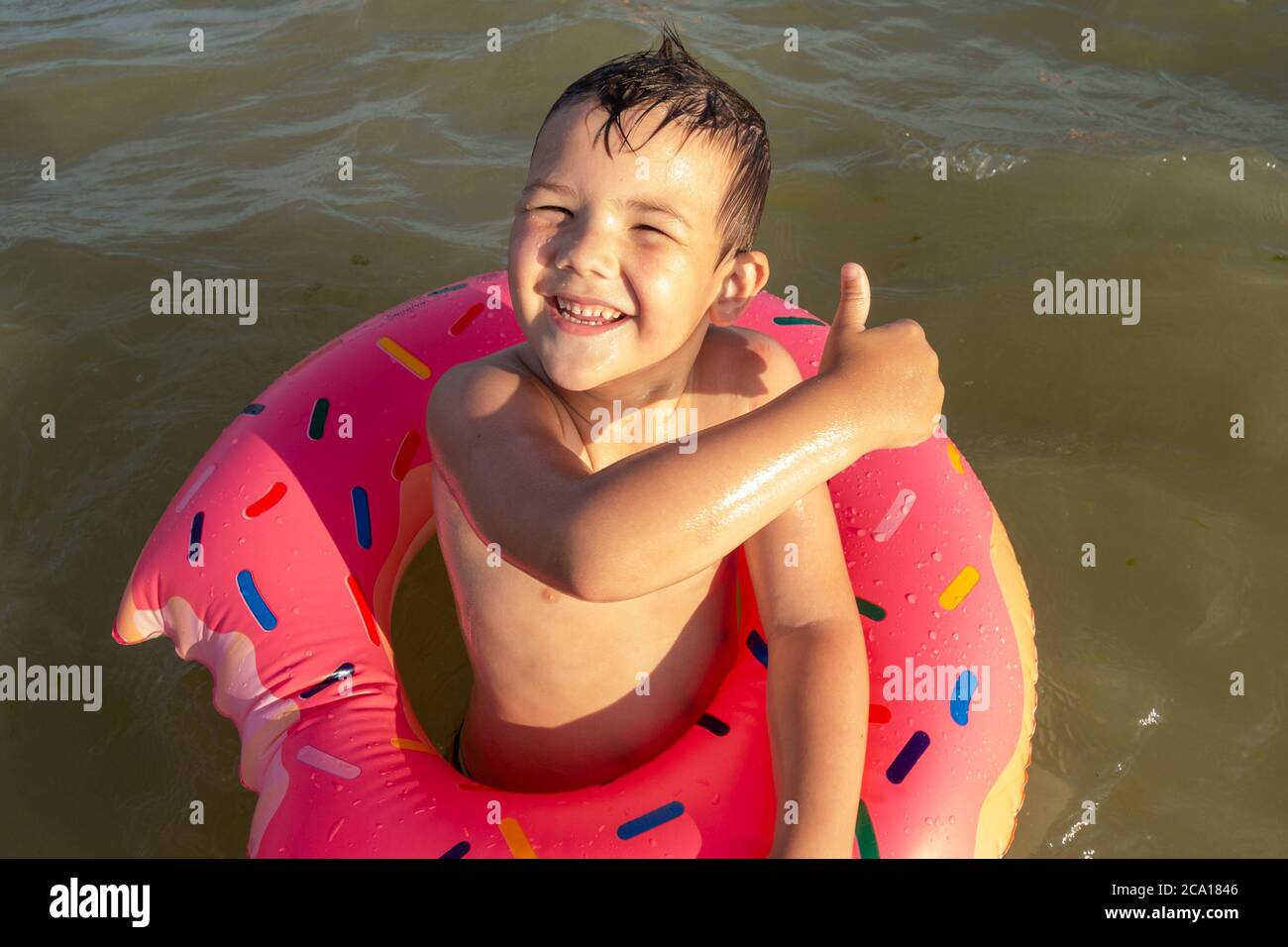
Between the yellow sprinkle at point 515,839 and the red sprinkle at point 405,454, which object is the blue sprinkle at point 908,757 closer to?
the yellow sprinkle at point 515,839

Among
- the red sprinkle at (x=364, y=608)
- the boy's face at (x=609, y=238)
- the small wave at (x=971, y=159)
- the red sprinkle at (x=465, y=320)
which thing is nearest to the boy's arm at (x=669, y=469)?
the boy's face at (x=609, y=238)

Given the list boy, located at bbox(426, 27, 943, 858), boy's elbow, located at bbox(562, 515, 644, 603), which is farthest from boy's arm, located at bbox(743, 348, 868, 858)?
boy's elbow, located at bbox(562, 515, 644, 603)

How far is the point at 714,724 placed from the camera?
2275 millimetres

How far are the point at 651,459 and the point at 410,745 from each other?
95cm

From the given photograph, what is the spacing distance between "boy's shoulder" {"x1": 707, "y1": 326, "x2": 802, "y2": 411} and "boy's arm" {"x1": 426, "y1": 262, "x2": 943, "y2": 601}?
0.31 m

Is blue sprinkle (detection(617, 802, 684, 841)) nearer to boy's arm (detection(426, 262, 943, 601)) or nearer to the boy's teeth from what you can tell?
boy's arm (detection(426, 262, 943, 601))

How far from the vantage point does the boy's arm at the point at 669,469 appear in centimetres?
167

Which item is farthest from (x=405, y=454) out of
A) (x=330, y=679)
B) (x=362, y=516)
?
(x=330, y=679)

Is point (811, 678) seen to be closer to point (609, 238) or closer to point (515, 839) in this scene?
point (515, 839)

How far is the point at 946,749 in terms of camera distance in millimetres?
2152

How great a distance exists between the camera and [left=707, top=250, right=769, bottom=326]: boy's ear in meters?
2.19

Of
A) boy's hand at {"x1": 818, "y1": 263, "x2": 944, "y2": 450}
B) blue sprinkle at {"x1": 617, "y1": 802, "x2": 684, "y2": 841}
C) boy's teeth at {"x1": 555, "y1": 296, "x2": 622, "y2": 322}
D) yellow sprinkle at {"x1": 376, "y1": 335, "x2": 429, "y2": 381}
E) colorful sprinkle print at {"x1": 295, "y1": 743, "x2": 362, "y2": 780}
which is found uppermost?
boy's teeth at {"x1": 555, "y1": 296, "x2": 622, "y2": 322}
